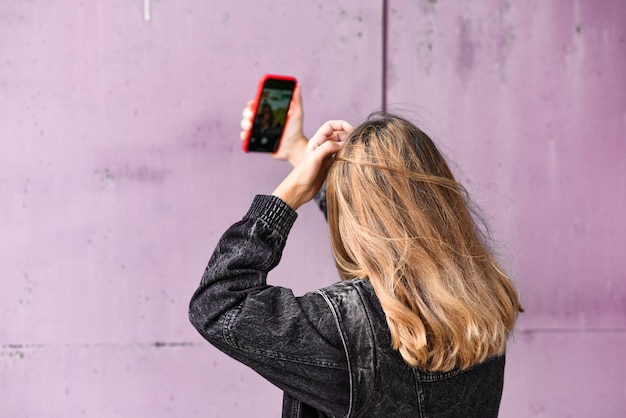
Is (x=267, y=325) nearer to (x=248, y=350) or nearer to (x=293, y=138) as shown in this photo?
(x=248, y=350)

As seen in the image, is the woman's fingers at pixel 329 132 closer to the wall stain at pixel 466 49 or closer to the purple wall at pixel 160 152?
the purple wall at pixel 160 152

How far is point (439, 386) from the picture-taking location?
1.37 meters

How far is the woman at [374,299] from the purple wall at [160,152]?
0.96 meters

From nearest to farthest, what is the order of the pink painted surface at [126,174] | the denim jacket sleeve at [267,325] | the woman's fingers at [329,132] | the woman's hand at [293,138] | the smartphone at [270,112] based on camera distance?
1. the denim jacket sleeve at [267,325]
2. the woman's fingers at [329,132]
3. the smartphone at [270,112]
4. the woman's hand at [293,138]
5. the pink painted surface at [126,174]

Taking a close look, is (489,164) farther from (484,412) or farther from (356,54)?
(484,412)

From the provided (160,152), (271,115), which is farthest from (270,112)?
(160,152)

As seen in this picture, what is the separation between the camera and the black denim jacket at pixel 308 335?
1.29 m

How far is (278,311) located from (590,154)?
172cm

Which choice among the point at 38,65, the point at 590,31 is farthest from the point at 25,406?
the point at 590,31

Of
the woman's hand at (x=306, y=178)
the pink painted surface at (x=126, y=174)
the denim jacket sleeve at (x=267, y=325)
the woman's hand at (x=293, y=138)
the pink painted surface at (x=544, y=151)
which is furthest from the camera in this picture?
the pink painted surface at (x=544, y=151)

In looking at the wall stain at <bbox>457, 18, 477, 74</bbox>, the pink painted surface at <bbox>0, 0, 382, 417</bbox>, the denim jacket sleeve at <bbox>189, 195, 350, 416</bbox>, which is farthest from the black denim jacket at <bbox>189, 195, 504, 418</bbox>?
the wall stain at <bbox>457, 18, 477, 74</bbox>

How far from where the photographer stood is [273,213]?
4.56ft

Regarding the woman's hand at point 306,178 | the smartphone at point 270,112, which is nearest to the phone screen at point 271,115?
the smartphone at point 270,112

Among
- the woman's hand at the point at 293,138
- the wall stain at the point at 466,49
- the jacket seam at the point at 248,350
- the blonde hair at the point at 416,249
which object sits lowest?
the jacket seam at the point at 248,350
